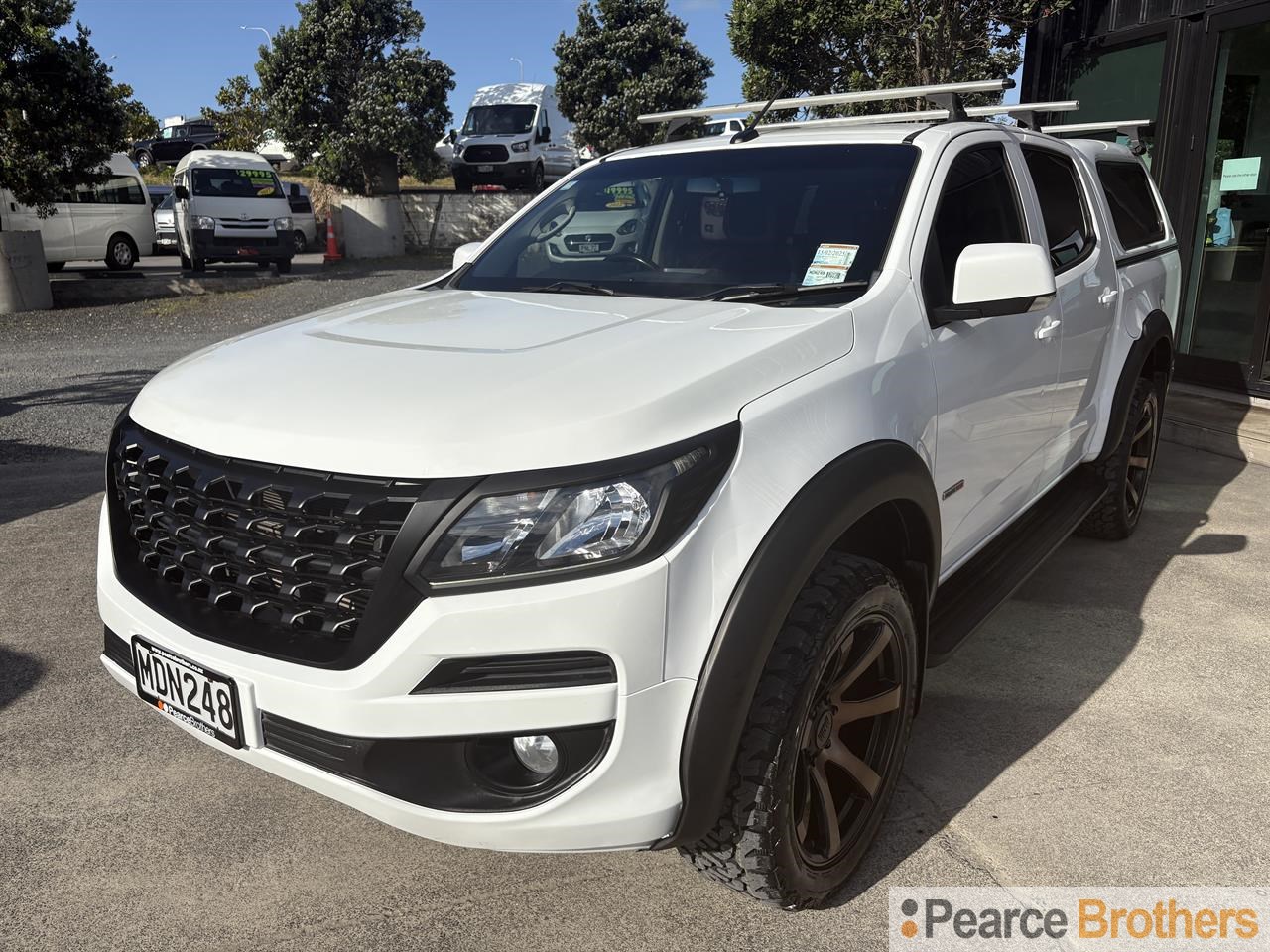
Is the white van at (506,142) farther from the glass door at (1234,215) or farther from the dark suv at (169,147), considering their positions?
the glass door at (1234,215)

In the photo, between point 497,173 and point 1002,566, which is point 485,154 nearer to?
point 497,173

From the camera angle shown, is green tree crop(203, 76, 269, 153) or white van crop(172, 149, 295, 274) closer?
white van crop(172, 149, 295, 274)

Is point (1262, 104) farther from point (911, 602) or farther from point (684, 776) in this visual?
point (684, 776)

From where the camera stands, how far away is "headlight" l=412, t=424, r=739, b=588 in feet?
5.80

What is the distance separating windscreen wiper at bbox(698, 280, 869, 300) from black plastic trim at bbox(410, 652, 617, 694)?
120cm

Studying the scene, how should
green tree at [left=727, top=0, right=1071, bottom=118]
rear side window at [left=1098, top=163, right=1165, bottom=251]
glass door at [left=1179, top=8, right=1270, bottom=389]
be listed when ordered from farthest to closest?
1. green tree at [left=727, top=0, right=1071, bottom=118]
2. glass door at [left=1179, top=8, right=1270, bottom=389]
3. rear side window at [left=1098, top=163, right=1165, bottom=251]

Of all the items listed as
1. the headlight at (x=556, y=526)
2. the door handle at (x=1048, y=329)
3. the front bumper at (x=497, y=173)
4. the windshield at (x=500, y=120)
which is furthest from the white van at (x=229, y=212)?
the headlight at (x=556, y=526)

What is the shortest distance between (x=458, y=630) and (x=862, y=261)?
1.52m

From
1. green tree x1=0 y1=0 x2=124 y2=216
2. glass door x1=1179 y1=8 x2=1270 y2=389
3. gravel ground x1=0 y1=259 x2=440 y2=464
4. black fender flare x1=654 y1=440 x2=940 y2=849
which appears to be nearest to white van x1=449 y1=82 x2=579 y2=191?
gravel ground x1=0 y1=259 x2=440 y2=464

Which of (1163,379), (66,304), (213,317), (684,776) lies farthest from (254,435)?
(66,304)

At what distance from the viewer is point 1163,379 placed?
4.91 meters

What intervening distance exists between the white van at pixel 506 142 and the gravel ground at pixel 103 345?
5.67 metres

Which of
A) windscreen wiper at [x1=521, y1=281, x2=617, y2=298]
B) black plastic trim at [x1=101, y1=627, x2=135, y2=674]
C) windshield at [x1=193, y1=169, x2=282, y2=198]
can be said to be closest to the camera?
black plastic trim at [x1=101, y1=627, x2=135, y2=674]

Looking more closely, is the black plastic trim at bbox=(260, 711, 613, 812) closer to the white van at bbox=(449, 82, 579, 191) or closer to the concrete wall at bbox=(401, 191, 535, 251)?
the concrete wall at bbox=(401, 191, 535, 251)
